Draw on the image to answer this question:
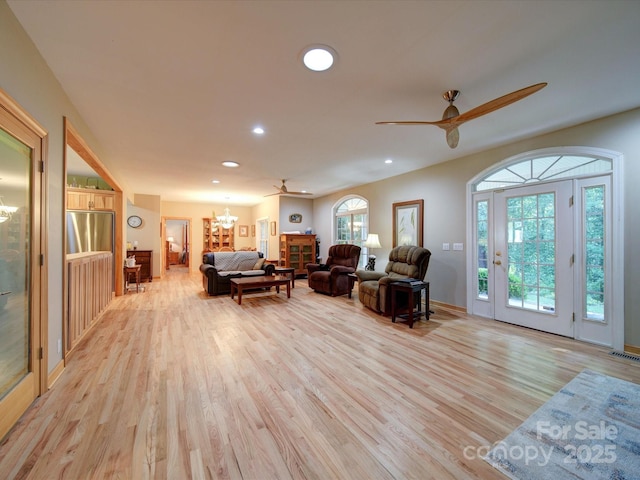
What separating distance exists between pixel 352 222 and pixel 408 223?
6.72ft

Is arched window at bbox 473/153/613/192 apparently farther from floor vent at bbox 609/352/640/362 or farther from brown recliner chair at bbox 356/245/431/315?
floor vent at bbox 609/352/640/362

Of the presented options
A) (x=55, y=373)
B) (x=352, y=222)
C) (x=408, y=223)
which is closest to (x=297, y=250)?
(x=352, y=222)

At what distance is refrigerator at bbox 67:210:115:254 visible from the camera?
14.2 ft

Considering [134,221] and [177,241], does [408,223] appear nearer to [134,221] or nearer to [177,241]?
[134,221]

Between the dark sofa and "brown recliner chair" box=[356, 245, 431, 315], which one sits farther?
the dark sofa

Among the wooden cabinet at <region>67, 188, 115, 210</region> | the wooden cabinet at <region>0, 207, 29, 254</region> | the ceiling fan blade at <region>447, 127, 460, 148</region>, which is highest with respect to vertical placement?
the ceiling fan blade at <region>447, 127, 460, 148</region>

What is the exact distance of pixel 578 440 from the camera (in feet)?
5.50

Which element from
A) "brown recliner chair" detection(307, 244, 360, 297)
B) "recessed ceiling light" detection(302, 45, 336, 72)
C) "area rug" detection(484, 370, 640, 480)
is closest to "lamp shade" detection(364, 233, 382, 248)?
"brown recliner chair" detection(307, 244, 360, 297)

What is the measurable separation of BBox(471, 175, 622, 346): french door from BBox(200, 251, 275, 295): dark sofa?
14.8ft

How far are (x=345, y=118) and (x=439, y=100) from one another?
991 millimetres

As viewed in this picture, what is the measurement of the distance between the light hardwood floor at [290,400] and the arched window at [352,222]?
3.46 metres

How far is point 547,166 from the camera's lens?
362cm

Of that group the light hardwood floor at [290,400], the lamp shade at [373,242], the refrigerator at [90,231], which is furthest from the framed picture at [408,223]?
the refrigerator at [90,231]

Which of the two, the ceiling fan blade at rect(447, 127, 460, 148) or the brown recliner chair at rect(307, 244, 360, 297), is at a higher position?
the ceiling fan blade at rect(447, 127, 460, 148)
